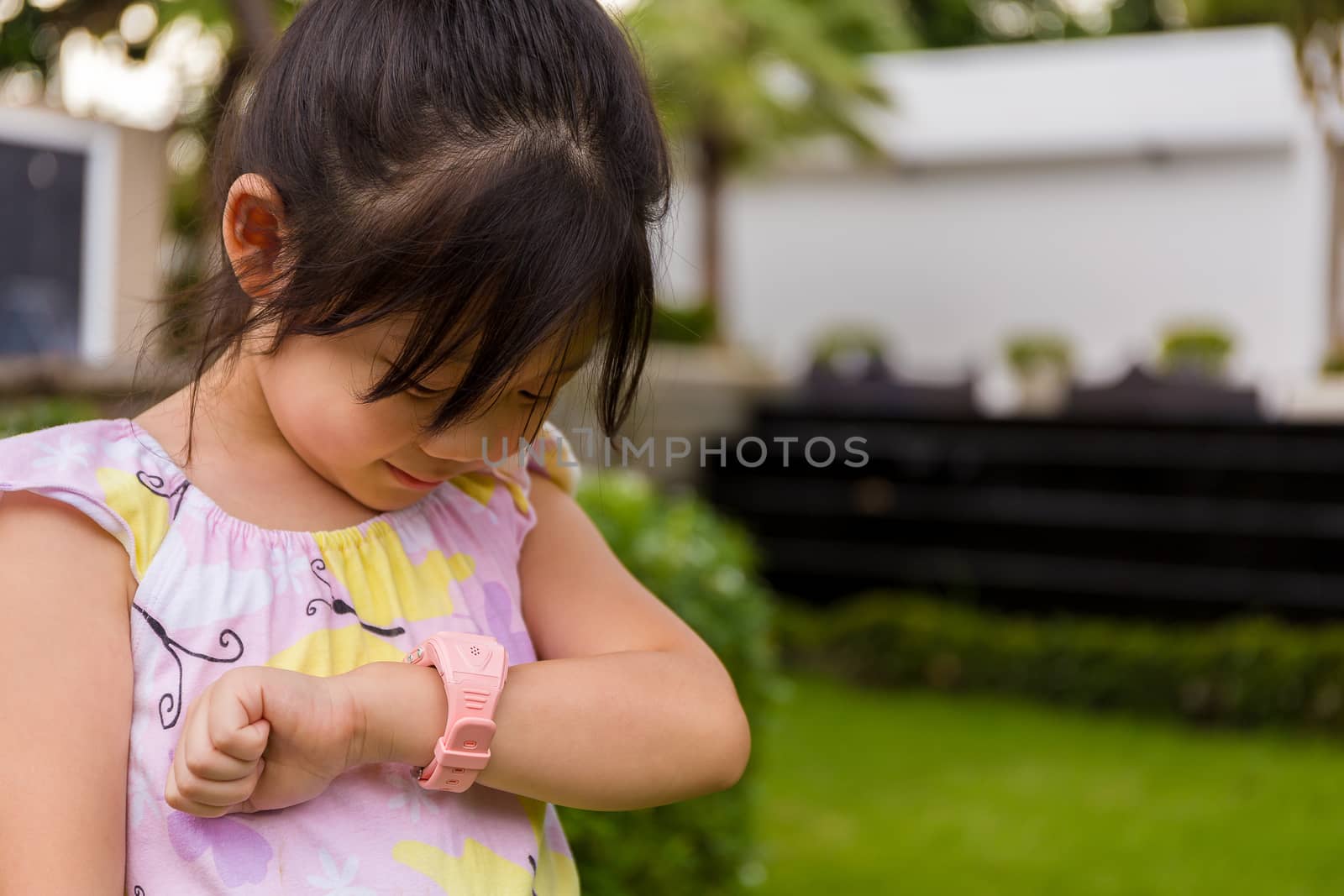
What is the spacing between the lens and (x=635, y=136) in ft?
3.17

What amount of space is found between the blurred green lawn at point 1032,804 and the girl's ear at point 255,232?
2.69 meters

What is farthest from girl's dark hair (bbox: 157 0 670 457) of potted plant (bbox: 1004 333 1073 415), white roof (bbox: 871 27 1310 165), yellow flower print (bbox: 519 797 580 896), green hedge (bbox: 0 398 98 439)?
white roof (bbox: 871 27 1310 165)

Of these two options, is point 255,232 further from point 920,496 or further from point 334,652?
point 920,496

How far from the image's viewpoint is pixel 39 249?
4.89 meters

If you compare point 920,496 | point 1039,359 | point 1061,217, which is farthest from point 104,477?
point 1061,217

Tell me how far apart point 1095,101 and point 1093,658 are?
10175 millimetres

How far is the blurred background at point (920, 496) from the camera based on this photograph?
10.6 feet

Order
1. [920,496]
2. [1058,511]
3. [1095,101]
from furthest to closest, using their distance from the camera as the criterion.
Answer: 1. [1095,101]
2. [920,496]
3. [1058,511]

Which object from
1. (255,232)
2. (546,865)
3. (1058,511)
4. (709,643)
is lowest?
(1058,511)

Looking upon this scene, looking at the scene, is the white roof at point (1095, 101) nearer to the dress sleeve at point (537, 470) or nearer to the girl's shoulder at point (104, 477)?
the dress sleeve at point (537, 470)

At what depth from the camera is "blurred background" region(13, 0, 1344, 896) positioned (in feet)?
10.6

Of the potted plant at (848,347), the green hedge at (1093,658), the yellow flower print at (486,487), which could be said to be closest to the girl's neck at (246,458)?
the yellow flower print at (486,487)

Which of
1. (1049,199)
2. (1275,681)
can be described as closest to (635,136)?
(1275,681)

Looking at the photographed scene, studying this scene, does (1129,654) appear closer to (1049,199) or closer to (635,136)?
(635,136)
